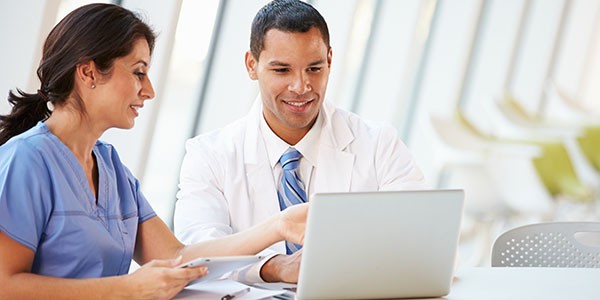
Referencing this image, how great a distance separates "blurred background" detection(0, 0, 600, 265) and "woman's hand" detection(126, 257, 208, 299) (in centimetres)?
82

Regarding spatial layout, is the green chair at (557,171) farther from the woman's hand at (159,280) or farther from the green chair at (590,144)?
the woman's hand at (159,280)

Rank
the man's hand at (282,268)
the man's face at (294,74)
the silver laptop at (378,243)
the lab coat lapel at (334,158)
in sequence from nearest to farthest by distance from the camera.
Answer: the silver laptop at (378,243) → the man's hand at (282,268) → the man's face at (294,74) → the lab coat lapel at (334,158)

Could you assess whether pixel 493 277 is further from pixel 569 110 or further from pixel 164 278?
pixel 569 110

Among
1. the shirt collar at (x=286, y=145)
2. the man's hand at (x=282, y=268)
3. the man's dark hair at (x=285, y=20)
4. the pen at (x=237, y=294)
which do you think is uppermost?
the man's dark hair at (x=285, y=20)

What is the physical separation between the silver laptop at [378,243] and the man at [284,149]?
0.70m

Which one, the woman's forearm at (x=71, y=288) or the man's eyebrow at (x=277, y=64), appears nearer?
the woman's forearm at (x=71, y=288)

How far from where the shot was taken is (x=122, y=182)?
2.13 meters

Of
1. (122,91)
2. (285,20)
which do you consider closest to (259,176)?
(285,20)

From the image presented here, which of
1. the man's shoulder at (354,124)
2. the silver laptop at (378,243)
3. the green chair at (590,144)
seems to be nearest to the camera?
the silver laptop at (378,243)

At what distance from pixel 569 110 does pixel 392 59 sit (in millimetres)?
2262

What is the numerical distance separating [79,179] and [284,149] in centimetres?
76

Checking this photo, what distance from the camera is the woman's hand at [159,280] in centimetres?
171

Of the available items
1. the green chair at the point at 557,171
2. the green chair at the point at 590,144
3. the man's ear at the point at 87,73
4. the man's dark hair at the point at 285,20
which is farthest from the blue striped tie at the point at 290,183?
the green chair at the point at 590,144

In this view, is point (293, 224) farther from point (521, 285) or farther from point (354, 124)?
point (354, 124)
